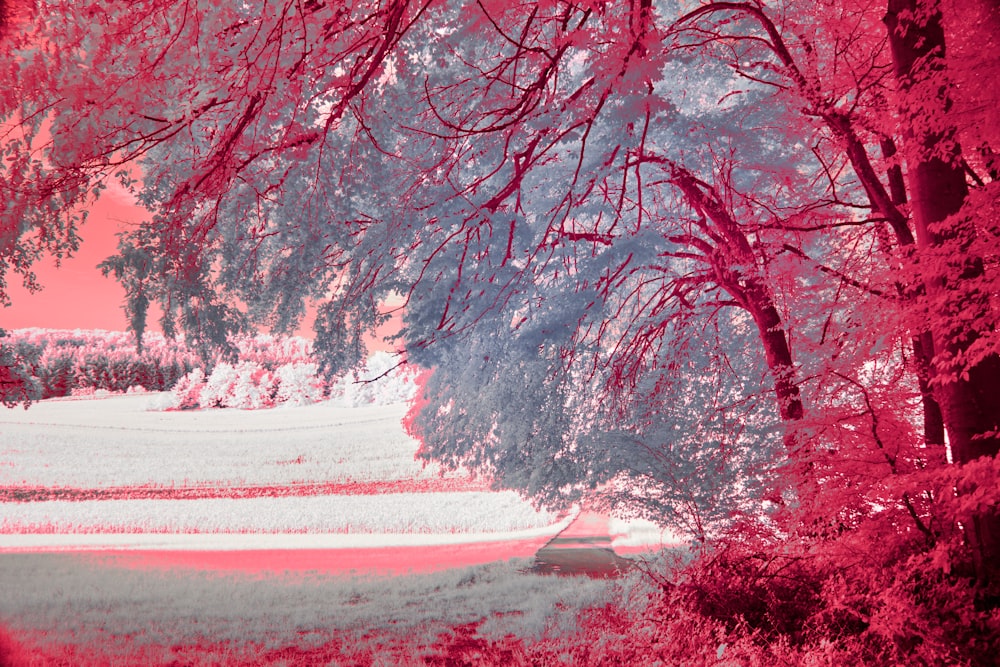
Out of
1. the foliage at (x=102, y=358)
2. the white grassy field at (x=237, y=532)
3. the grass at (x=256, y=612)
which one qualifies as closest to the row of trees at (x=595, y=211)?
the grass at (x=256, y=612)

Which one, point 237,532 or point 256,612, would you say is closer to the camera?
point 256,612

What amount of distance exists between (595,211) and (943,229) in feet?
19.1

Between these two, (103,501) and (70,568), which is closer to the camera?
(70,568)

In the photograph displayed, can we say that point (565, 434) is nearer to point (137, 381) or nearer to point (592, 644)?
point (592, 644)

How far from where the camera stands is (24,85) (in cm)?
402

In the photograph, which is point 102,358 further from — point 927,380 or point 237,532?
point 927,380

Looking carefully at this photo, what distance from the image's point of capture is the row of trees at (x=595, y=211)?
4.16m

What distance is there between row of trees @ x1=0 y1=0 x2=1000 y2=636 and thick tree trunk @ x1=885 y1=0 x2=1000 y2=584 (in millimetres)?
20

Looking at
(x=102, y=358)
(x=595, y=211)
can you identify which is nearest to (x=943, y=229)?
(x=595, y=211)

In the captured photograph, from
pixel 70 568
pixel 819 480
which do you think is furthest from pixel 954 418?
pixel 70 568

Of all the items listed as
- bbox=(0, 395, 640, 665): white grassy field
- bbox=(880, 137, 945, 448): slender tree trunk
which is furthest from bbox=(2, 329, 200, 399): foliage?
bbox=(880, 137, 945, 448): slender tree trunk

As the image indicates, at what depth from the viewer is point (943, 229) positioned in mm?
4383

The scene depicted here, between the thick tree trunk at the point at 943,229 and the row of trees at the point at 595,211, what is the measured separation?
0.02 metres

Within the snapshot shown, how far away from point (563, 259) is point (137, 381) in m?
18.5
